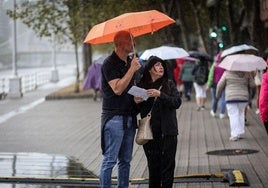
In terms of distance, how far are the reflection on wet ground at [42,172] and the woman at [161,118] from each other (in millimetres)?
1613

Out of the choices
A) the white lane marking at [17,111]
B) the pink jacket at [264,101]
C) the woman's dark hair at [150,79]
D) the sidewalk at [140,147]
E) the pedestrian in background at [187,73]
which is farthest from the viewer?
the pedestrian in background at [187,73]

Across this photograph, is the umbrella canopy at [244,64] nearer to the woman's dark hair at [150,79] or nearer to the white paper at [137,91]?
the woman's dark hair at [150,79]

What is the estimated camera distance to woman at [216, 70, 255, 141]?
1171 centimetres

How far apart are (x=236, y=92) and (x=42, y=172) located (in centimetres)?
406

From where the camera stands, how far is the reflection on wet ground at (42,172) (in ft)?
27.9

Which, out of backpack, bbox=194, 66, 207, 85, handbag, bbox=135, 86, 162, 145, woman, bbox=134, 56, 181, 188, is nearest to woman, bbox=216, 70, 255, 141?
woman, bbox=134, 56, 181, 188

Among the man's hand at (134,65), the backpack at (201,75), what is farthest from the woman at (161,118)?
the backpack at (201,75)

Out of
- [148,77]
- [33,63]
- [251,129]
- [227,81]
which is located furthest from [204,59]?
[33,63]

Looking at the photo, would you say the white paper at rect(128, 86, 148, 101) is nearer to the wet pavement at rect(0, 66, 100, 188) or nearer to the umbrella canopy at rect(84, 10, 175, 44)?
the umbrella canopy at rect(84, 10, 175, 44)

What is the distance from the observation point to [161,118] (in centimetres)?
693

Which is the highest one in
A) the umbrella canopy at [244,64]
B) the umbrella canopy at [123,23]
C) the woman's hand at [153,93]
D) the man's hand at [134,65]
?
the umbrella canopy at [123,23]

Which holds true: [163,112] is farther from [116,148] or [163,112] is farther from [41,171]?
[41,171]

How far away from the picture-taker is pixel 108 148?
22.1 ft

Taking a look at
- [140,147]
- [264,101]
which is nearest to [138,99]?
[264,101]
